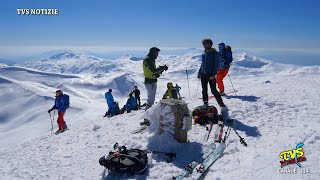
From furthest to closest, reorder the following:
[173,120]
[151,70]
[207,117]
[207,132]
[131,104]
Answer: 1. [131,104]
2. [151,70]
3. [207,117]
4. [207,132]
5. [173,120]

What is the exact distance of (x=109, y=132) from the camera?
12.7m

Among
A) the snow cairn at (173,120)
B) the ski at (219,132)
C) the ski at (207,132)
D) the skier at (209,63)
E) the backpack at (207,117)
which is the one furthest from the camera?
the skier at (209,63)

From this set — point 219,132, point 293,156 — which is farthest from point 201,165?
point 219,132

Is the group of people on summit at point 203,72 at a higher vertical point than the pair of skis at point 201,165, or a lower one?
higher

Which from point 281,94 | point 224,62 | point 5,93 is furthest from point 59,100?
point 5,93

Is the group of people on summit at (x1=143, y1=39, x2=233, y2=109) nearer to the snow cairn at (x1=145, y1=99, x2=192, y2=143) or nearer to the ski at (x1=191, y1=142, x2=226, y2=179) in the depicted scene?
the snow cairn at (x1=145, y1=99, x2=192, y2=143)

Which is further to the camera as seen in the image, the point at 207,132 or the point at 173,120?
the point at 207,132

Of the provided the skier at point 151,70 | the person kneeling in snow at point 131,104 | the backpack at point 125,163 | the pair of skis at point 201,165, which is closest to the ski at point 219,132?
the pair of skis at point 201,165

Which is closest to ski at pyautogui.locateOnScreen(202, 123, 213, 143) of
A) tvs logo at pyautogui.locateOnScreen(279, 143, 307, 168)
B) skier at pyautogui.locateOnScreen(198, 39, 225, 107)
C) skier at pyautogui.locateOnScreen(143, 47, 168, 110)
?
skier at pyautogui.locateOnScreen(198, 39, 225, 107)

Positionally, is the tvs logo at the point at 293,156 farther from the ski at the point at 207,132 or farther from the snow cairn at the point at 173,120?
the snow cairn at the point at 173,120

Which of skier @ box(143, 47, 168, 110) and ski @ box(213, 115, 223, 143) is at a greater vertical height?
skier @ box(143, 47, 168, 110)

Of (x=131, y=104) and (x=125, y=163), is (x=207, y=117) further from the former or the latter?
(x=131, y=104)

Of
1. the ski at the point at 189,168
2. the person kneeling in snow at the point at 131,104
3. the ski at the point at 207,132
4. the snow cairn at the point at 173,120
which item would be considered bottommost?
the person kneeling in snow at the point at 131,104

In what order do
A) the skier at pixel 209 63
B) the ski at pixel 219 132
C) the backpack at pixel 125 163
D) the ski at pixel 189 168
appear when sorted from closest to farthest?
the ski at pixel 189 168
the backpack at pixel 125 163
the ski at pixel 219 132
the skier at pixel 209 63
